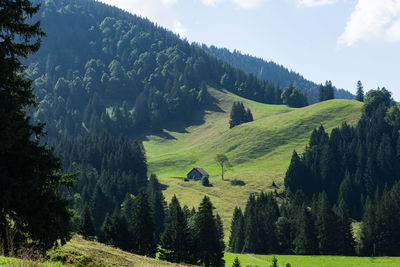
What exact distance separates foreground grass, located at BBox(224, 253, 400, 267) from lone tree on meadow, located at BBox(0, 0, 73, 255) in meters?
68.2

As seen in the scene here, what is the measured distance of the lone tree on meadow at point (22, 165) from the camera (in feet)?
55.8

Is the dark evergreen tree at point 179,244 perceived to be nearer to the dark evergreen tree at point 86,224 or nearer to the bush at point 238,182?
the dark evergreen tree at point 86,224

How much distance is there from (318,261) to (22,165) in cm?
8526

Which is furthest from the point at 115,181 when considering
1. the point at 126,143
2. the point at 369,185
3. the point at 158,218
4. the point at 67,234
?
the point at 67,234

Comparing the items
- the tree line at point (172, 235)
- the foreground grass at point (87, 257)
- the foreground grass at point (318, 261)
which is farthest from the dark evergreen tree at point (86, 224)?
the foreground grass at point (87, 257)

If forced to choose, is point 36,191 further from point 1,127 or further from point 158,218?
point 158,218

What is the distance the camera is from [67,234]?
771 inches

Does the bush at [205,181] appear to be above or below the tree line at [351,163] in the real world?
below

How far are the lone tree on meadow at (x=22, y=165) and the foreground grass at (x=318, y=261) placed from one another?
→ 68.2m

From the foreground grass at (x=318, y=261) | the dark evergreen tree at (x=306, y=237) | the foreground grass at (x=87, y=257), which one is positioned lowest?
the foreground grass at (x=318, y=261)

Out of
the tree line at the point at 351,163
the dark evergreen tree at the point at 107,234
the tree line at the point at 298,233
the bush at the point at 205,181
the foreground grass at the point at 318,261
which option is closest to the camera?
the dark evergreen tree at the point at 107,234

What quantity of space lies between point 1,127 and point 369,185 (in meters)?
160

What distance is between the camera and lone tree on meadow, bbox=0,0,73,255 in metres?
17.0

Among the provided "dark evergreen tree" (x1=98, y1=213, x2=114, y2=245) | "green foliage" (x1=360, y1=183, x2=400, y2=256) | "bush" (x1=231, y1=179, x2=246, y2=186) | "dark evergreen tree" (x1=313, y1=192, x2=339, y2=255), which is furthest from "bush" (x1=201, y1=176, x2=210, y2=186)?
"dark evergreen tree" (x1=98, y1=213, x2=114, y2=245)
